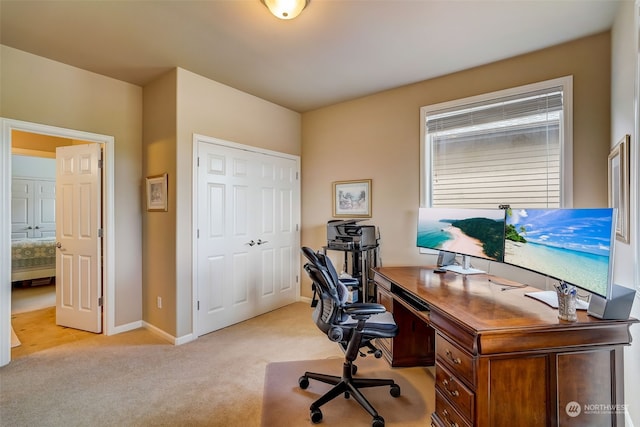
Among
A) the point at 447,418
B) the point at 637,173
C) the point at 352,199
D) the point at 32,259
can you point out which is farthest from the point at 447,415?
the point at 32,259

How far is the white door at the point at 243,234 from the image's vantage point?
10.2ft

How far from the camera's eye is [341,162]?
3828 millimetres

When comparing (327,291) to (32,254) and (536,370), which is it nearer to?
(536,370)

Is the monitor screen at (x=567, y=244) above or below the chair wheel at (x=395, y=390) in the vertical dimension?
above

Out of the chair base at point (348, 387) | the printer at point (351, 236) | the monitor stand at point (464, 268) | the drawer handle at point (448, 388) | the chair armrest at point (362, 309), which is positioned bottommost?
the chair base at point (348, 387)

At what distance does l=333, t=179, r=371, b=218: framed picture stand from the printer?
25cm

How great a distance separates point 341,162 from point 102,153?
8.90 ft

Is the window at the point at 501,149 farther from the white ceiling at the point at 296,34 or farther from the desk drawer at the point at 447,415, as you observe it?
the desk drawer at the point at 447,415

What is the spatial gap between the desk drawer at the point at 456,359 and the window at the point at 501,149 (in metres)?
1.66

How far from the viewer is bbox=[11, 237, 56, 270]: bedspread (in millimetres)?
4738

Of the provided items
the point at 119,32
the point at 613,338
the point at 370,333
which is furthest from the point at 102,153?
the point at 613,338
